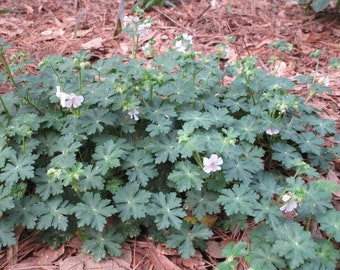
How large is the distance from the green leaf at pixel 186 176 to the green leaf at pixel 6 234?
92 centimetres

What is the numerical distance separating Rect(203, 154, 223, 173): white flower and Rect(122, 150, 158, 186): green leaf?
33cm

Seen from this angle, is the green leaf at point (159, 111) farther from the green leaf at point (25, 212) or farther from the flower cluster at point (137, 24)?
the green leaf at point (25, 212)

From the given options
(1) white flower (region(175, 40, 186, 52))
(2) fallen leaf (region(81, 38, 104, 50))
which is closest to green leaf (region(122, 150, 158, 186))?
(1) white flower (region(175, 40, 186, 52))

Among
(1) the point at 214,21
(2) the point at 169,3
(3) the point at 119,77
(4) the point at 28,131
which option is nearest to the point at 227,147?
(3) the point at 119,77

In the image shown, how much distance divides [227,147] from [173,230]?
572 mm

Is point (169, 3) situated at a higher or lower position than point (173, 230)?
higher

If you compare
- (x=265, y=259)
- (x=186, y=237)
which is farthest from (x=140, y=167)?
(x=265, y=259)

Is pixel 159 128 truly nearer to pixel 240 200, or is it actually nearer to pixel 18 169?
pixel 240 200

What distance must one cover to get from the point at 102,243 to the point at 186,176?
606mm

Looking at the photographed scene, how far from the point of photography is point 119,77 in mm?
2725

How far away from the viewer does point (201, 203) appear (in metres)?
2.26

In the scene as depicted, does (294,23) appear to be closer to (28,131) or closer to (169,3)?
(169,3)

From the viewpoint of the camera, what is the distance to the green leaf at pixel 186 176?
2193 millimetres

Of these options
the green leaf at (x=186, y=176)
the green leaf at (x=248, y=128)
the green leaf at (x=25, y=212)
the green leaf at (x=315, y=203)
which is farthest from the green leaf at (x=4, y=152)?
the green leaf at (x=315, y=203)
